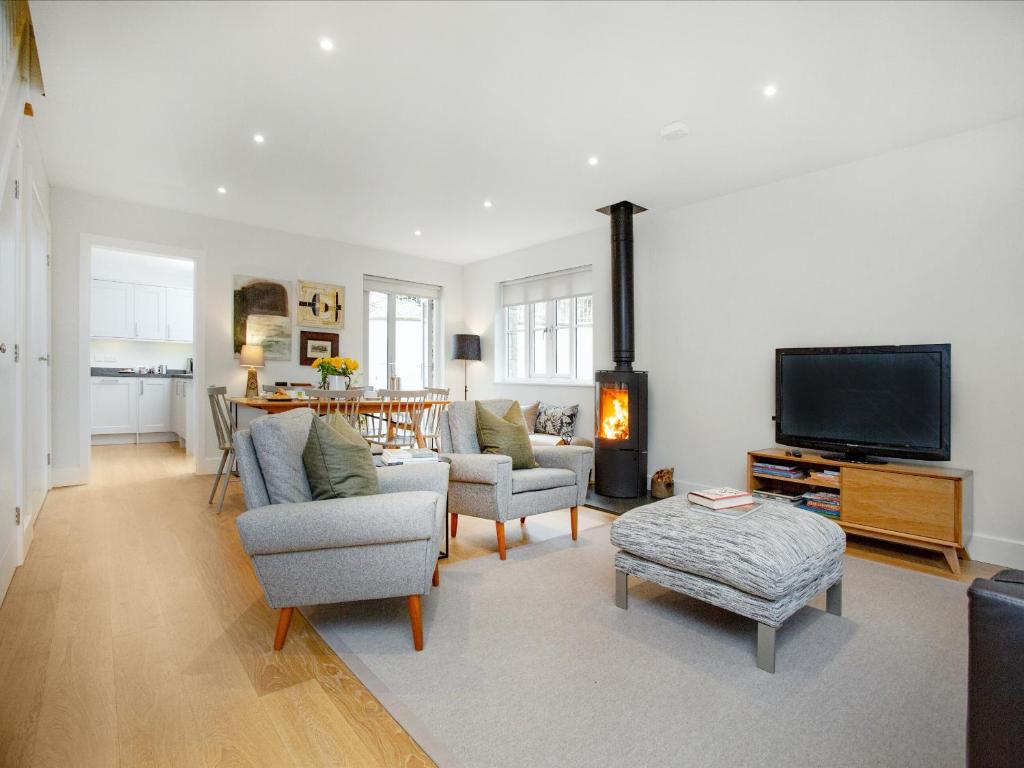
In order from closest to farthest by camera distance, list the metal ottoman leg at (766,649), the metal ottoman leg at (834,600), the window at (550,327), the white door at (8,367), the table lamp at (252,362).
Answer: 1. the metal ottoman leg at (766,649)
2. the metal ottoman leg at (834,600)
3. the white door at (8,367)
4. the table lamp at (252,362)
5. the window at (550,327)

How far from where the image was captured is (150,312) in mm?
7504

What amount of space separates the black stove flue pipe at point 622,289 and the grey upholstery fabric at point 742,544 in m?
2.29

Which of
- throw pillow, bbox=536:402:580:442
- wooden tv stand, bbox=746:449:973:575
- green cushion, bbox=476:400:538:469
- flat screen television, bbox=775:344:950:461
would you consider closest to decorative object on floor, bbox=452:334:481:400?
throw pillow, bbox=536:402:580:442

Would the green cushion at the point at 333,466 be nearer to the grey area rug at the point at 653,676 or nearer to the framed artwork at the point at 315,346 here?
the grey area rug at the point at 653,676

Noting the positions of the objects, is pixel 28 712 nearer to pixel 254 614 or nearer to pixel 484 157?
pixel 254 614

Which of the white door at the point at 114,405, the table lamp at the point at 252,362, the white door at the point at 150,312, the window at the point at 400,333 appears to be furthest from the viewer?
the white door at the point at 150,312

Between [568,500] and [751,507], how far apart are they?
121 cm

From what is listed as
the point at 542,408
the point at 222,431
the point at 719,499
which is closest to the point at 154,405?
the point at 222,431

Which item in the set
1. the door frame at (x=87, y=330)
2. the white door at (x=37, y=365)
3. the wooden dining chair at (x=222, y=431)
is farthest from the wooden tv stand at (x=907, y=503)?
the door frame at (x=87, y=330)

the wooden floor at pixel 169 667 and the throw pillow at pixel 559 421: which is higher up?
the throw pillow at pixel 559 421

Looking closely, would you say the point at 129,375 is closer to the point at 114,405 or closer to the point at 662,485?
the point at 114,405

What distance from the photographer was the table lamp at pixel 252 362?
5125 mm

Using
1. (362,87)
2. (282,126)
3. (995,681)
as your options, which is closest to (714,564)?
(995,681)

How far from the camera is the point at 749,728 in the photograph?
4.94 ft
